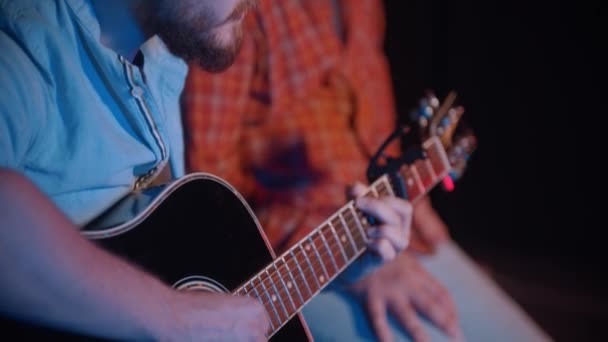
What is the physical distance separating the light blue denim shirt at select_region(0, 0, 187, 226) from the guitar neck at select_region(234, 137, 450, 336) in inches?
9.9

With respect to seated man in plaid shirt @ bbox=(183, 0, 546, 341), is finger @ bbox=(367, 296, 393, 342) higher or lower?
lower

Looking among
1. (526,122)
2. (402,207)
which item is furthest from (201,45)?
(526,122)

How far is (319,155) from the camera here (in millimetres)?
1425

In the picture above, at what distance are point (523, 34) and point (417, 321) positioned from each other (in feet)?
3.85

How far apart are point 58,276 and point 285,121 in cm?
94

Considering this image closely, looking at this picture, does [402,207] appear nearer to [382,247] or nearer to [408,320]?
[382,247]

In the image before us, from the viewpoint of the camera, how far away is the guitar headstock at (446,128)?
1.16 metres

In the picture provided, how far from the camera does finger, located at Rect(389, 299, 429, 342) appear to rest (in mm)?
1166

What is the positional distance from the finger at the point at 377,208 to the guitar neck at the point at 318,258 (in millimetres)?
16

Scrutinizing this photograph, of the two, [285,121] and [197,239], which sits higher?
[285,121]

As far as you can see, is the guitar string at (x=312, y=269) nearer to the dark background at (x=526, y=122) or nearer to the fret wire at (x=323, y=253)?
the fret wire at (x=323, y=253)

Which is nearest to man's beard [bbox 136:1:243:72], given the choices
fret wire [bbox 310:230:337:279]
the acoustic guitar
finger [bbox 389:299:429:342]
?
the acoustic guitar

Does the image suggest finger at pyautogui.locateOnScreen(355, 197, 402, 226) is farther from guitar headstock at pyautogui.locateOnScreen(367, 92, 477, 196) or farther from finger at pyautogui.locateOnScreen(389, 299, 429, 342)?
finger at pyautogui.locateOnScreen(389, 299, 429, 342)

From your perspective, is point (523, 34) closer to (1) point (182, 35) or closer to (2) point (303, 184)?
(2) point (303, 184)
